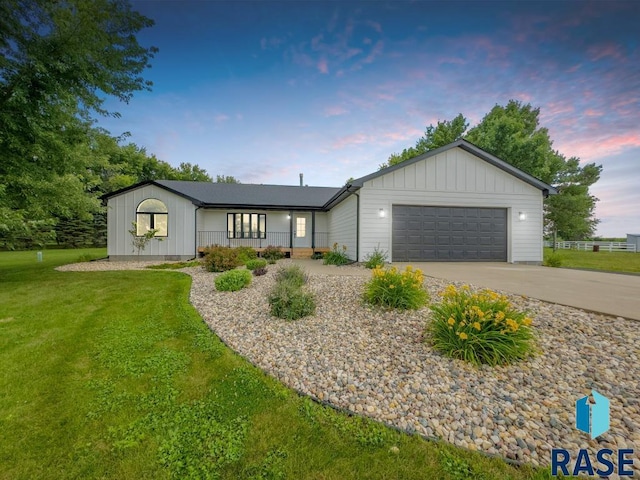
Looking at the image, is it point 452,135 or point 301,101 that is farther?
point 452,135

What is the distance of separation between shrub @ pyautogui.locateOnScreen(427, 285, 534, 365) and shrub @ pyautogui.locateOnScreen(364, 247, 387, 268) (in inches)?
186

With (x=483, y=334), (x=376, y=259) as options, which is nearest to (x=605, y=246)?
(x=376, y=259)

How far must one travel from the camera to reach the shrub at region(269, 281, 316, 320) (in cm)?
431

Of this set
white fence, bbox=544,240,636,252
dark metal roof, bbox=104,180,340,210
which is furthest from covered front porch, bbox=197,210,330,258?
white fence, bbox=544,240,636,252

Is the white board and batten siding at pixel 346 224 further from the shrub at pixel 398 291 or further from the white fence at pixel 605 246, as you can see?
the white fence at pixel 605 246

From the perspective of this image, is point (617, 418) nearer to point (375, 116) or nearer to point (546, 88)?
point (546, 88)

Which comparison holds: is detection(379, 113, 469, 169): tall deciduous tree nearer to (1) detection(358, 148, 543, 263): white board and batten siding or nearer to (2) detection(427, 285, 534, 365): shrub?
(1) detection(358, 148, 543, 263): white board and batten siding

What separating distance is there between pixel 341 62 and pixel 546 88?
7.61m

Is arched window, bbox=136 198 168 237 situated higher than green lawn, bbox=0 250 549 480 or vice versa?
arched window, bbox=136 198 168 237

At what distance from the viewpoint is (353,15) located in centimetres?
809

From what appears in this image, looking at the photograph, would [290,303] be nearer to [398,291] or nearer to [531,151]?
[398,291]

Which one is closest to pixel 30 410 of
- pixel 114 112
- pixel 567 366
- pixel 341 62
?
pixel 567 366

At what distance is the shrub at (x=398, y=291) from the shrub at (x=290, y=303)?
1106 millimetres

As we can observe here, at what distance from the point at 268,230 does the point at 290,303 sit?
1119 cm
